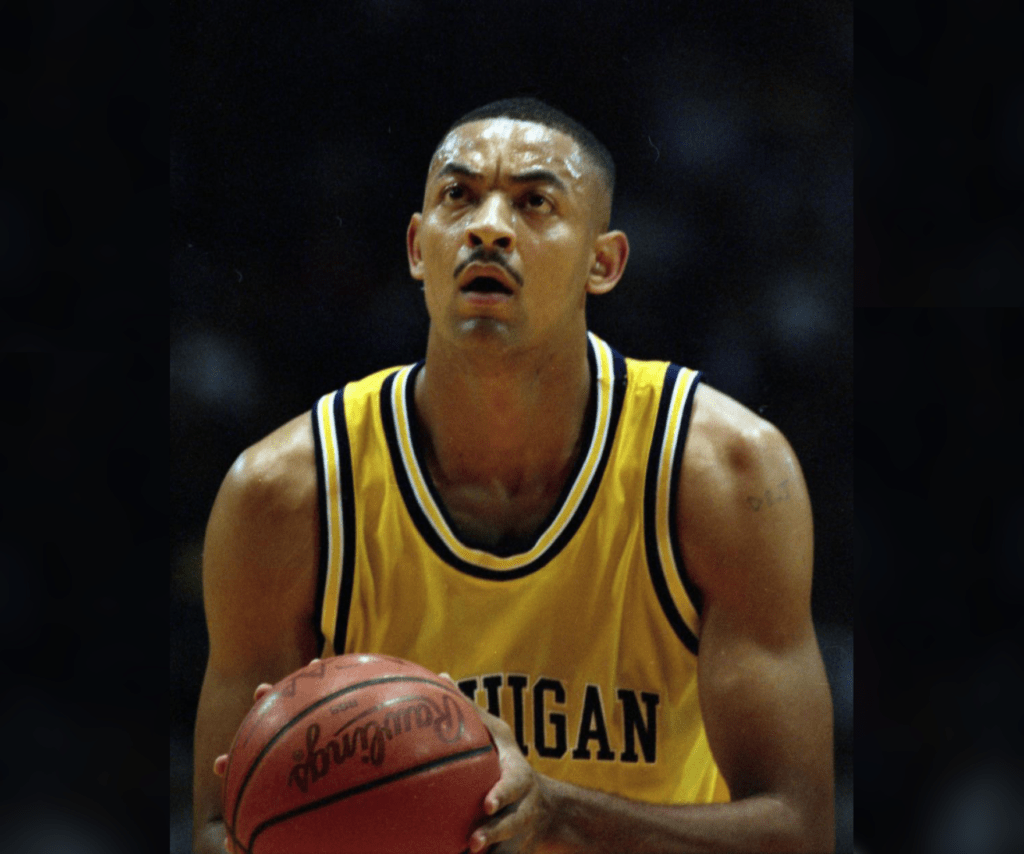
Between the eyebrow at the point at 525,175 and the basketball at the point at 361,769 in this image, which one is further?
the eyebrow at the point at 525,175

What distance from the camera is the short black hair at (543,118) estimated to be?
2406 millimetres

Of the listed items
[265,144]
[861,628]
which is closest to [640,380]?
[861,628]

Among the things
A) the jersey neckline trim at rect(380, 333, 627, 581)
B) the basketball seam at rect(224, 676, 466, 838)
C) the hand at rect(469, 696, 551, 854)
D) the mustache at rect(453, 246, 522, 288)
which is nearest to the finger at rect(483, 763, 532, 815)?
the hand at rect(469, 696, 551, 854)

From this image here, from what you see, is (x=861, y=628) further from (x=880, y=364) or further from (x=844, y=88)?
(x=844, y=88)

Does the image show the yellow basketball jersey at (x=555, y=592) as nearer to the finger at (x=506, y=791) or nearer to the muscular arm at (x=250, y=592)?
the muscular arm at (x=250, y=592)

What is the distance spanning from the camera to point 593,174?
2.44 m

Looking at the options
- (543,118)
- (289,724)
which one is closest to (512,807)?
(289,724)

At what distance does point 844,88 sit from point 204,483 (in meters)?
1.45

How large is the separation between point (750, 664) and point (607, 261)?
2.63 ft

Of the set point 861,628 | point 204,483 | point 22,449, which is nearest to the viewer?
point 22,449

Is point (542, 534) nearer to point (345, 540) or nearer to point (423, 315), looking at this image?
point (345, 540)

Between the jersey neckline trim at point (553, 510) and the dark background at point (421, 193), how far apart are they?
8.9 inches

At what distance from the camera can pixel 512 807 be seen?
1863 millimetres

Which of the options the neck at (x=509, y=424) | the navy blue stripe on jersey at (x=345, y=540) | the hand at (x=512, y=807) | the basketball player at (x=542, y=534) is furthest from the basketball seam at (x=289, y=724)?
the neck at (x=509, y=424)
